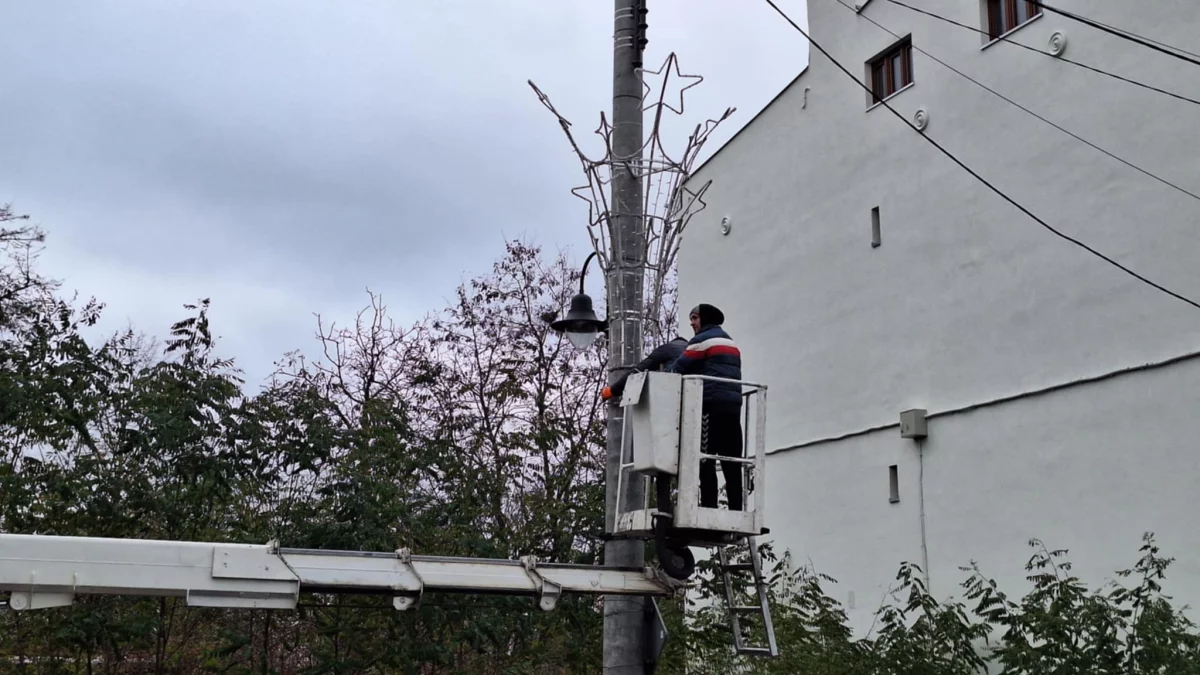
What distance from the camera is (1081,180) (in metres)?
14.5

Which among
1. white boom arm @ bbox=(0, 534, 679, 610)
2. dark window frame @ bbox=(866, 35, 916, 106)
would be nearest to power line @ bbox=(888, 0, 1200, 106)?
dark window frame @ bbox=(866, 35, 916, 106)

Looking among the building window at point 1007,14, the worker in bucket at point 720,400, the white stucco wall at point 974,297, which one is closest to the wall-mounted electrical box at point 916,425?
the white stucco wall at point 974,297

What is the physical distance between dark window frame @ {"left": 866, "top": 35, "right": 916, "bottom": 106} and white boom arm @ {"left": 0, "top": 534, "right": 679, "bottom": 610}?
11.6 m

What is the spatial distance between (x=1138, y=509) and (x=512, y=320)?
18.3 m

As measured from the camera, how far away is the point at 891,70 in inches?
712

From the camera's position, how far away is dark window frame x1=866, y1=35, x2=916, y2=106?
17678mm

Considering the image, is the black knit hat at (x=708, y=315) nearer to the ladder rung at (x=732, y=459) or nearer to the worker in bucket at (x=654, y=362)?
the worker in bucket at (x=654, y=362)

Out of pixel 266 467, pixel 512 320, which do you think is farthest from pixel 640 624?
pixel 512 320

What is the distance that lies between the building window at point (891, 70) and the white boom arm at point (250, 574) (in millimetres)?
11731

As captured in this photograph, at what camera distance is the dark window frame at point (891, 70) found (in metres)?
17.7

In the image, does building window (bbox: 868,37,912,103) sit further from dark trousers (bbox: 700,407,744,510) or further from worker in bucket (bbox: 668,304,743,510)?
dark trousers (bbox: 700,407,744,510)

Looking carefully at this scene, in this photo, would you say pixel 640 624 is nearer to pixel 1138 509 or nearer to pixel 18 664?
pixel 18 664

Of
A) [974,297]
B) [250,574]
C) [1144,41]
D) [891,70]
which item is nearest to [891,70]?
[891,70]

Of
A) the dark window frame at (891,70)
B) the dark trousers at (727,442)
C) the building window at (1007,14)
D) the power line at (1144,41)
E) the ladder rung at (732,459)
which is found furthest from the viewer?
the dark window frame at (891,70)
